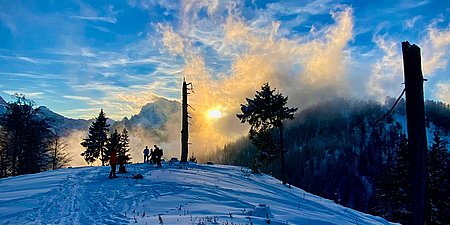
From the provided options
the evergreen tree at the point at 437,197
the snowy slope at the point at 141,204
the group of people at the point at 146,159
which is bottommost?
the evergreen tree at the point at 437,197

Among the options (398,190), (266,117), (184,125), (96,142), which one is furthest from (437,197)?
(96,142)

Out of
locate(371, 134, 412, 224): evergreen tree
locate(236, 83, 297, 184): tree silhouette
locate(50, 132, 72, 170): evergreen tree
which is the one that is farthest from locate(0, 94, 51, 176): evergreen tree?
locate(371, 134, 412, 224): evergreen tree

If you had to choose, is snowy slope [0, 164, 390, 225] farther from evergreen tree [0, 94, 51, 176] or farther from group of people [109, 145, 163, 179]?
evergreen tree [0, 94, 51, 176]

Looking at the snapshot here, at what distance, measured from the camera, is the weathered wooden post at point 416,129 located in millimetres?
7652

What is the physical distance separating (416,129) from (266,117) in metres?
24.2

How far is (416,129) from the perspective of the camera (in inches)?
304

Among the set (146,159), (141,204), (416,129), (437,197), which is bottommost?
(437,197)

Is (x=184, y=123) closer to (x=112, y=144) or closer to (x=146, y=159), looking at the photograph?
(x=146, y=159)

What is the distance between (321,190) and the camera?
160 metres

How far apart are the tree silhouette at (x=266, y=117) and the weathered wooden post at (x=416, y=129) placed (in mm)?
23263

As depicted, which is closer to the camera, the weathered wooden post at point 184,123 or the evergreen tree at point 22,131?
the weathered wooden post at point 184,123

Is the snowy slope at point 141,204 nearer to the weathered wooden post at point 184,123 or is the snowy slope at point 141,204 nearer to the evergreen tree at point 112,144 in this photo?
the weathered wooden post at point 184,123

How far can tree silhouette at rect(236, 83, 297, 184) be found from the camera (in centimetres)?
3161

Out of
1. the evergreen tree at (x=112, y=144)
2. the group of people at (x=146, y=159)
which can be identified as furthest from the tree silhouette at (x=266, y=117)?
the evergreen tree at (x=112, y=144)
